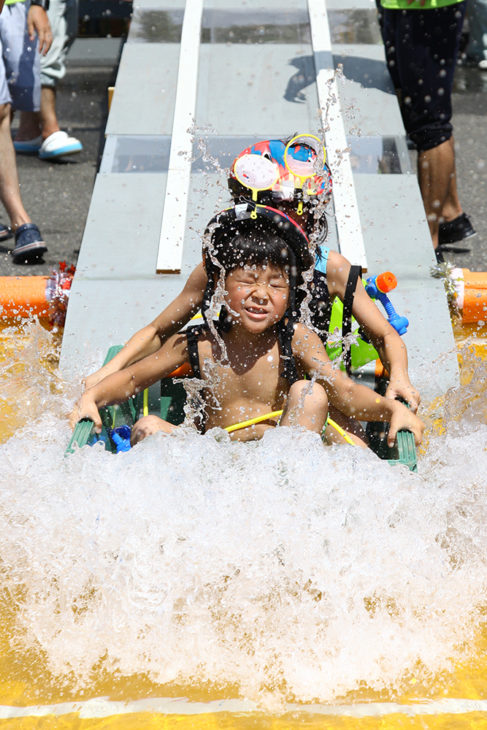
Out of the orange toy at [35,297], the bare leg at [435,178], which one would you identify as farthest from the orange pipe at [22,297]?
the bare leg at [435,178]

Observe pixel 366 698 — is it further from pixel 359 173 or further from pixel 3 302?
pixel 359 173

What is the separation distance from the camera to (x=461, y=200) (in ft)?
19.6

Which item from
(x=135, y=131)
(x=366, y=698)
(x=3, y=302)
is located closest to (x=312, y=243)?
(x=366, y=698)

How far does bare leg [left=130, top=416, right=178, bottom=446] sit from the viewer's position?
2908mm

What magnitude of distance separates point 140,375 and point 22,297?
1510 millimetres

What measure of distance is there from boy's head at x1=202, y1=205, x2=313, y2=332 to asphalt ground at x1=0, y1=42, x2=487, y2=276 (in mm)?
2451

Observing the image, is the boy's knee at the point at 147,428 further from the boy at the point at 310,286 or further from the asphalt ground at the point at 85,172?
the asphalt ground at the point at 85,172

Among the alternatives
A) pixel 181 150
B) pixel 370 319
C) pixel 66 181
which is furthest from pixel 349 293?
pixel 66 181

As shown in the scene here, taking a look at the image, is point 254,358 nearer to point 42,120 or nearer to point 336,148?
point 336,148

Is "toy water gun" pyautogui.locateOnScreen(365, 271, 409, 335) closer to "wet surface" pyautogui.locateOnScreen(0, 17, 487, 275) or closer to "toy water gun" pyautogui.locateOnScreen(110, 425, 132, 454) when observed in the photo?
"toy water gun" pyautogui.locateOnScreen(110, 425, 132, 454)

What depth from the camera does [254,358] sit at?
9.81 ft

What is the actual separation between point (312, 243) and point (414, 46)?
2.12m

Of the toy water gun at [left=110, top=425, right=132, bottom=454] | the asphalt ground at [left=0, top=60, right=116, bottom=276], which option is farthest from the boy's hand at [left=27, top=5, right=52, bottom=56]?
the toy water gun at [left=110, top=425, right=132, bottom=454]

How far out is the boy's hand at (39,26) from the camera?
534 centimetres
